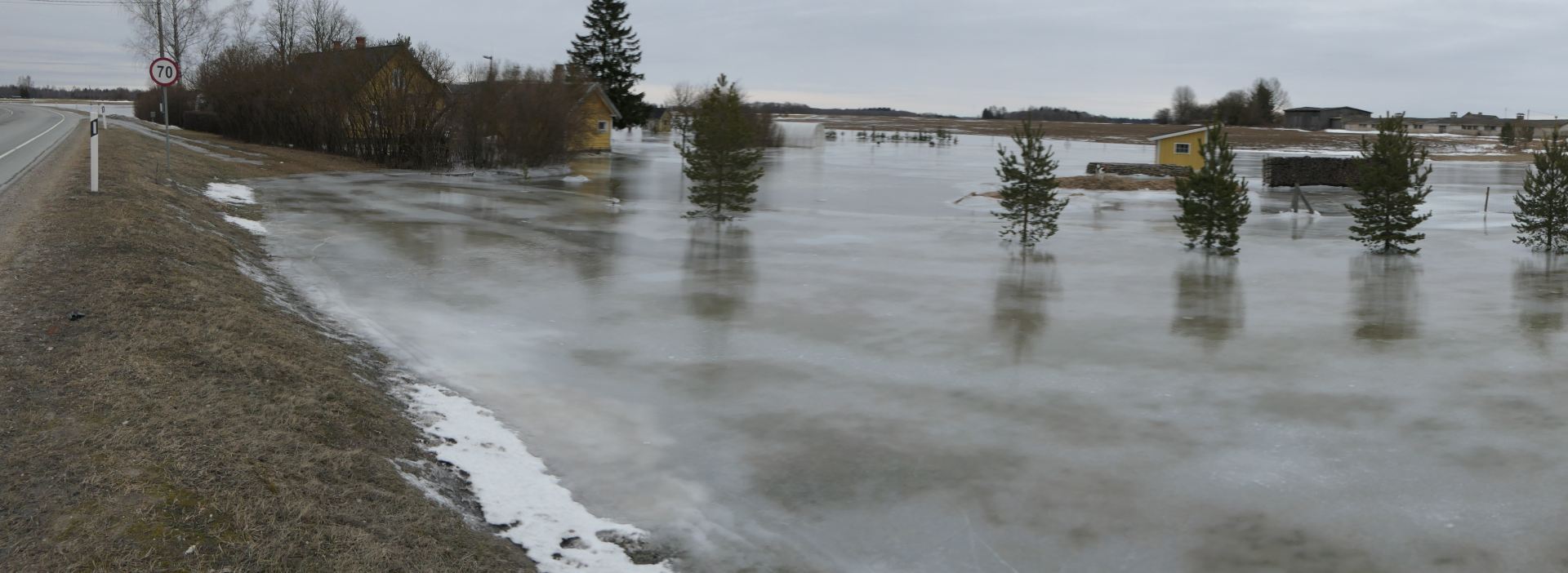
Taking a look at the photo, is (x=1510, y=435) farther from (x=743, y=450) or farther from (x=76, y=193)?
(x=76, y=193)

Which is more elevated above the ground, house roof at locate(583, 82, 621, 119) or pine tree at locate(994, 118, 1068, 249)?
house roof at locate(583, 82, 621, 119)

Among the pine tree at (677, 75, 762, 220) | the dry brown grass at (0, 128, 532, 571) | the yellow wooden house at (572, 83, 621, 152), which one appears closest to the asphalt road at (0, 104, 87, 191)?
the dry brown grass at (0, 128, 532, 571)

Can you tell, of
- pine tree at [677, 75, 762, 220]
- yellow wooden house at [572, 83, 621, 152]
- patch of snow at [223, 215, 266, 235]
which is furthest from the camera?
yellow wooden house at [572, 83, 621, 152]

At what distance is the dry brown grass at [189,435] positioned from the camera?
4.89 m

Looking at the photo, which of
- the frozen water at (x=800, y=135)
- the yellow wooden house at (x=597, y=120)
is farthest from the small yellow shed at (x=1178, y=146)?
the frozen water at (x=800, y=135)

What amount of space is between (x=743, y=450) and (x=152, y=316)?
188 inches

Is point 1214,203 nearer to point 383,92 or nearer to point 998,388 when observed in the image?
point 998,388

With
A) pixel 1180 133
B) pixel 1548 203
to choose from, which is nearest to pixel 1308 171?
pixel 1180 133

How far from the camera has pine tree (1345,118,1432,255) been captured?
19.7m

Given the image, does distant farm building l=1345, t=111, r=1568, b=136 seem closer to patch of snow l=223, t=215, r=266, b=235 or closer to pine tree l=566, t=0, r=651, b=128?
pine tree l=566, t=0, r=651, b=128

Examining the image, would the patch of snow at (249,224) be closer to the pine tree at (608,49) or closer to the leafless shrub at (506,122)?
the leafless shrub at (506,122)

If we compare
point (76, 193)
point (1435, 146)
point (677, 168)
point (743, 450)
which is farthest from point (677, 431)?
point (1435, 146)

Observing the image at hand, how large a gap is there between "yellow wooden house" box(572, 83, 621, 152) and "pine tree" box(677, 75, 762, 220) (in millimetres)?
30213

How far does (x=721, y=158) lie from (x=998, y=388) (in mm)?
14351
